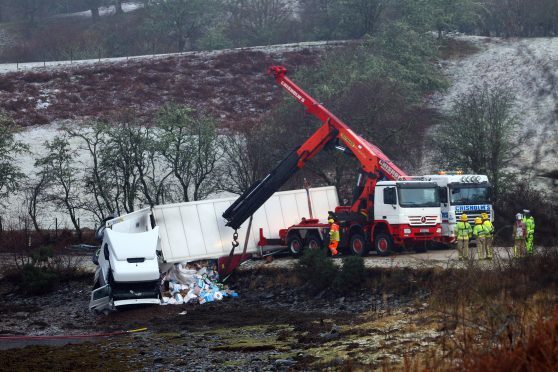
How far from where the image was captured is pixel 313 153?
31922 mm

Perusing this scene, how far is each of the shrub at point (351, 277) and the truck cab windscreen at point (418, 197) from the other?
4662 millimetres

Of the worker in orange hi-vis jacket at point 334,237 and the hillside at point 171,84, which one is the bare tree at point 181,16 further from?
the worker in orange hi-vis jacket at point 334,237

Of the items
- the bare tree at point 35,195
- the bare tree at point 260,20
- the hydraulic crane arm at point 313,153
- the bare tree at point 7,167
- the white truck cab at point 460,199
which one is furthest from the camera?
the bare tree at point 260,20

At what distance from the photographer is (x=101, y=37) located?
103m

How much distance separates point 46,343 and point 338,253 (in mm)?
12684

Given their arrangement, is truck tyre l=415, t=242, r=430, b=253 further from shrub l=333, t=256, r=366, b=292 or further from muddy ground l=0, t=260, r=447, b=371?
shrub l=333, t=256, r=366, b=292

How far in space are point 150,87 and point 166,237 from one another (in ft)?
131

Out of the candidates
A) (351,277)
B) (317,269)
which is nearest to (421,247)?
(317,269)

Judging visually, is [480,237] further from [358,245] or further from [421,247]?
[358,245]

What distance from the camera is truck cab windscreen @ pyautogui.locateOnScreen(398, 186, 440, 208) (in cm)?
2970

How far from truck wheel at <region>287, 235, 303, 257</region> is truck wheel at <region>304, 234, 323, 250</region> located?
272 millimetres

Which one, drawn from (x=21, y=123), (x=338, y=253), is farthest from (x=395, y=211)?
(x=21, y=123)

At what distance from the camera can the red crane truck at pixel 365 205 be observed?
97.5 feet

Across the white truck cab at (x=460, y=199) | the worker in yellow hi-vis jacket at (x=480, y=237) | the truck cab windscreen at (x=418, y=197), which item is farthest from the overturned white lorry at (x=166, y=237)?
the worker in yellow hi-vis jacket at (x=480, y=237)
